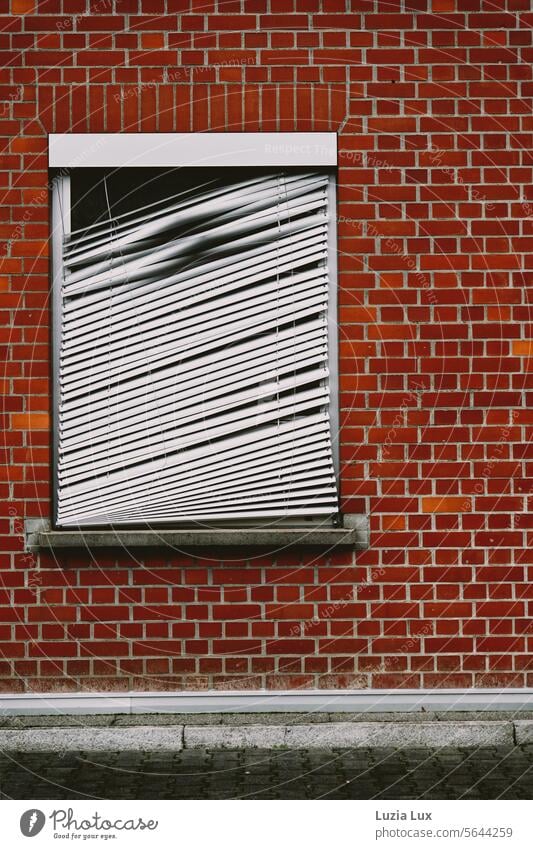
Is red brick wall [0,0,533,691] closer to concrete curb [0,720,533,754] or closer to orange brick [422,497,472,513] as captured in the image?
orange brick [422,497,472,513]

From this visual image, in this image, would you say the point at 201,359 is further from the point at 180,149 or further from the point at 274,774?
the point at 274,774

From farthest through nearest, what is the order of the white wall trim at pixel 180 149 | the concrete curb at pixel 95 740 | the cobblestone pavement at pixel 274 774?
the white wall trim at pixel 180 149 → the concrete curb at pixel 95 740 → the cobblestone pavement at pixel 274 774

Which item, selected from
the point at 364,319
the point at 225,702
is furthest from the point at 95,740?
the point at 364,319

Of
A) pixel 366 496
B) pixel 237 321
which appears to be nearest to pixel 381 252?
pixel 237 321

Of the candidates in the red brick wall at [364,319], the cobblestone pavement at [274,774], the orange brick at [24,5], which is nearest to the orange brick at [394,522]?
the red brick wall at [364,319]

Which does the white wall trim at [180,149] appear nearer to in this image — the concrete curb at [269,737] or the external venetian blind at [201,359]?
the external venetian blind at [201,359]

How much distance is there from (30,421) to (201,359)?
105 centimetres

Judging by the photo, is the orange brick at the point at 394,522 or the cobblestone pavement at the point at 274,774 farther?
the orange brick at the point at 394,522

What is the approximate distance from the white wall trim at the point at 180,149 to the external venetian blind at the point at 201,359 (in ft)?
0.40

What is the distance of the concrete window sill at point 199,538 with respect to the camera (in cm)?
659

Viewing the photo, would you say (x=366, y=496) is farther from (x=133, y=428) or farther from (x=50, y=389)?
(x=50, y=389)

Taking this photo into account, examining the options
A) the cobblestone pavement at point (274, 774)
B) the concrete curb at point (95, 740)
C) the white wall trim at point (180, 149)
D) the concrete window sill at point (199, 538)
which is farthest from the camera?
the white wall trim at point (180, 149)

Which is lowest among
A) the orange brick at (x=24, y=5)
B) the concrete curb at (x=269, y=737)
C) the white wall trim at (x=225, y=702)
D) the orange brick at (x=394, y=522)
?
the concrete curb at (x=269, y=737)

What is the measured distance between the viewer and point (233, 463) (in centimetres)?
677
